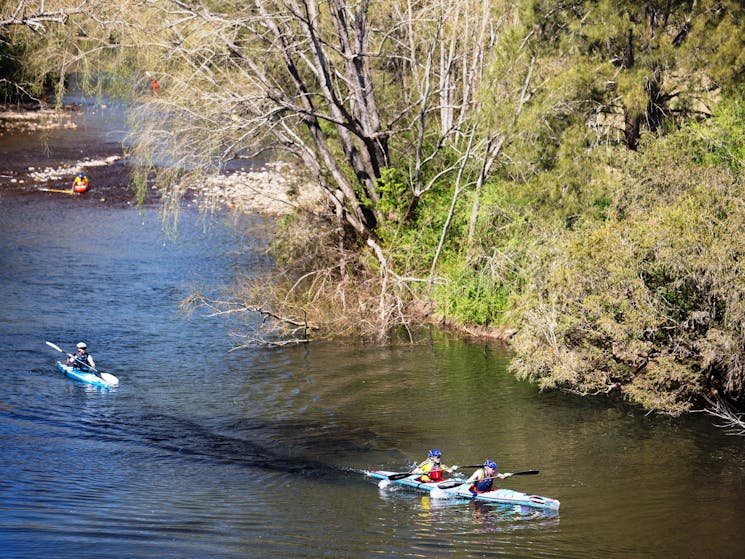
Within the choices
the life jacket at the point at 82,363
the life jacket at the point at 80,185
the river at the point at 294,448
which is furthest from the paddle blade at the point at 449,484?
the life jacket at the point at 80,185

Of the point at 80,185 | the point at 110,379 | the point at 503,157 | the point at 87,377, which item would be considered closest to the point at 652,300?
the point at 503,157

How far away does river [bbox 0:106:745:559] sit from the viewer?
1555cm

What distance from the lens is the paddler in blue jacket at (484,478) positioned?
17.6 metres

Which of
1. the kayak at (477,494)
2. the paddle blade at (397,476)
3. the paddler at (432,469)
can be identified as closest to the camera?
the kayak at (477,494)

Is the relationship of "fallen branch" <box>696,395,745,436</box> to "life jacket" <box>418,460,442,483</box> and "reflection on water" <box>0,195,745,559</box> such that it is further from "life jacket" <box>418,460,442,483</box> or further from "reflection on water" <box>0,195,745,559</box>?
"life jacket" <box>418,460,442,483</box>

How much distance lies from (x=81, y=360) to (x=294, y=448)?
21.1ft

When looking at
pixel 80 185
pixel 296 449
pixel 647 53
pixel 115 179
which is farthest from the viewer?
pixel 115 179

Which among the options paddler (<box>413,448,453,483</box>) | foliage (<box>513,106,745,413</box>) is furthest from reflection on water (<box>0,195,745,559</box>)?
foliage (<box>513,106,745,413</box>)

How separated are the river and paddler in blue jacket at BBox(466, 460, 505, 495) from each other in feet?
1.44

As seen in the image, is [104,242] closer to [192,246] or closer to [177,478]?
[192,246]

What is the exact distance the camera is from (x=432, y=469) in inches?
714

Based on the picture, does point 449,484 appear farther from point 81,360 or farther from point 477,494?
point 81,360

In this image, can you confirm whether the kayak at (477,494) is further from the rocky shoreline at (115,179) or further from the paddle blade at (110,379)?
the rocky shoreline at (115,179)

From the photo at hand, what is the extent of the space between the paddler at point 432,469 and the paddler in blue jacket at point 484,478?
63 cm
